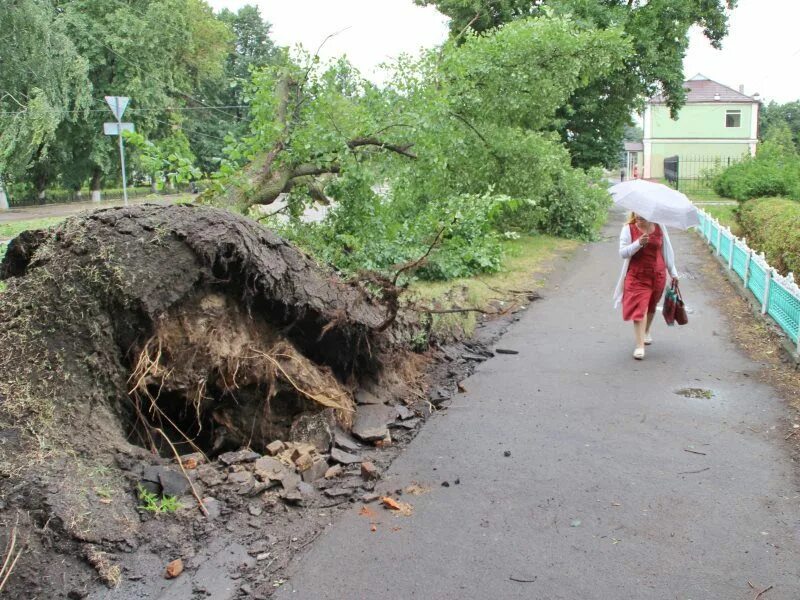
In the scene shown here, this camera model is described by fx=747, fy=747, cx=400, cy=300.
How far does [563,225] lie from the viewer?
21016 millimetres

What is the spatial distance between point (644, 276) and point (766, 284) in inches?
97.5

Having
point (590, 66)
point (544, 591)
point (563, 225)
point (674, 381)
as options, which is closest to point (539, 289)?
point (590, 66)

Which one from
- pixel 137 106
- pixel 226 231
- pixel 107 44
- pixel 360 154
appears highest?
pixel 107 44

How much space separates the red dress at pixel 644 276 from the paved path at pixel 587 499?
645 millimetres

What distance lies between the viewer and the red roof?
194 ft

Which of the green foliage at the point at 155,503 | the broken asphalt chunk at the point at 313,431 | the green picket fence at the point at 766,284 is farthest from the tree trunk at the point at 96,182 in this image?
the green foliage at the point at 155,503

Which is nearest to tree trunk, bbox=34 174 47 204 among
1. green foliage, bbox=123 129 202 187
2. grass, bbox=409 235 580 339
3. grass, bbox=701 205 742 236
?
grass, bbox=409 235 580 339

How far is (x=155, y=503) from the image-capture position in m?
4.38

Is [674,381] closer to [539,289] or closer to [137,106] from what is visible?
[539,289]

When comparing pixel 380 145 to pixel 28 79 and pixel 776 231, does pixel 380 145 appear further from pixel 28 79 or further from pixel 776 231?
pixel 28 79

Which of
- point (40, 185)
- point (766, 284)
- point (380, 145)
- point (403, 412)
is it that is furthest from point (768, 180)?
point (40, 185)

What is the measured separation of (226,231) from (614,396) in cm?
389

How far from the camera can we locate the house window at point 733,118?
2335 inches

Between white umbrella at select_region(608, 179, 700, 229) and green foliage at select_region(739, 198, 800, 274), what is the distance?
353 cm
